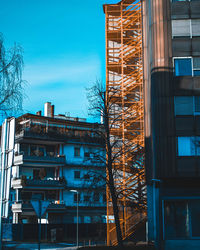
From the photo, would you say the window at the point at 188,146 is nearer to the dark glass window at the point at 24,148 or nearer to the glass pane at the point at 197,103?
the glass pane at the point at 197,103

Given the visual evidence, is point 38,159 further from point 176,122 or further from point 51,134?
point 176,122

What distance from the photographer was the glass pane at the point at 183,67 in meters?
26.9

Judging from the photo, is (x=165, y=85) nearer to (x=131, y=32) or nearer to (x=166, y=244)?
(x=166, y=244)

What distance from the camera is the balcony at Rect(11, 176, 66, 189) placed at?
53.8 metres

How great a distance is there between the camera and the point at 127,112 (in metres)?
37.2

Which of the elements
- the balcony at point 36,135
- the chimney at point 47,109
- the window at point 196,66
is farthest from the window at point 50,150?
the window at point 196,66

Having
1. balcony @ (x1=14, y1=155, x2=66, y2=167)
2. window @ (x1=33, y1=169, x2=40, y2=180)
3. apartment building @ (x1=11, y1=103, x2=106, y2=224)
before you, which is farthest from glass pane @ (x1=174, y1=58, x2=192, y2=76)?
window @ (x1=33, y1=169, x2=40, y2=180)

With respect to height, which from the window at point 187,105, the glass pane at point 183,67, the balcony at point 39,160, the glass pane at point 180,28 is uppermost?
the glass pane at point 180,28

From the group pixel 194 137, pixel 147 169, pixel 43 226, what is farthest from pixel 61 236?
pixel 194 137

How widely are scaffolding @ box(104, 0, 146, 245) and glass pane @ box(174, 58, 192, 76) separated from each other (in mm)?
10004

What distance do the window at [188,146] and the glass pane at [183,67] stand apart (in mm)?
4300

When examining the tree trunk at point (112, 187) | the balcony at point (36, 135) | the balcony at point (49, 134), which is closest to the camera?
the tree trunk at point (112, 187)

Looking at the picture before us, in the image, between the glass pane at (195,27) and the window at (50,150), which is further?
the window at (50,150)

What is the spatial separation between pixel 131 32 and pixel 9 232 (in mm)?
27867
